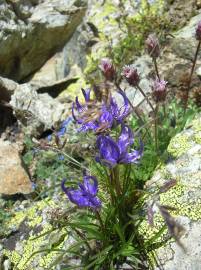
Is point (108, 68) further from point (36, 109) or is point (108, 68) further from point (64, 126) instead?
point (36, 109)

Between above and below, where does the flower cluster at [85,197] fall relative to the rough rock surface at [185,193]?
above

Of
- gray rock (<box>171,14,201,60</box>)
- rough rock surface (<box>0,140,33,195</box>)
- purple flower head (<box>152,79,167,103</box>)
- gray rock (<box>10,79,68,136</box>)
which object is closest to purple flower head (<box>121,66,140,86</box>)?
purple flower head (<box>152,79,167,103</box>)

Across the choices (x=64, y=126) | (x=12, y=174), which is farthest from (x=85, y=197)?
(x=64, y=126)

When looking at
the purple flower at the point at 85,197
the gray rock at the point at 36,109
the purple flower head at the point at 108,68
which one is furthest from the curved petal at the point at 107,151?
the gray rock at the point at 36,109

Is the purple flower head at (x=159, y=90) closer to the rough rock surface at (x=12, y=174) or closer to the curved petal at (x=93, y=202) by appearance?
the curved petal at (x=93, y=202)

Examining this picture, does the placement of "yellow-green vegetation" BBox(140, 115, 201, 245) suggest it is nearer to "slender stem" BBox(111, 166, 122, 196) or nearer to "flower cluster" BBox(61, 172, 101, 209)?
"slender stem" BBox(111, 166, 122, 196)

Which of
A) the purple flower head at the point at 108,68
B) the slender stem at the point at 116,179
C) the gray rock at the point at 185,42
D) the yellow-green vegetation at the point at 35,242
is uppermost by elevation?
the purple flower head at the point at 108,68
